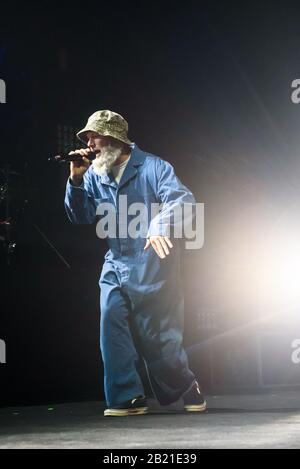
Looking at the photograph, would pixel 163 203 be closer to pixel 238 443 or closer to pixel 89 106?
pixel 238 443

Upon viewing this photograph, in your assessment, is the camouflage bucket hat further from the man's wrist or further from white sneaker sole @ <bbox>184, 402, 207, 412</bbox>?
white sneaker sole @ <bbox>184, 402, 207, 412</bbox>

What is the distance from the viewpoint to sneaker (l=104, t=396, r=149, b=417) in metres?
5.02

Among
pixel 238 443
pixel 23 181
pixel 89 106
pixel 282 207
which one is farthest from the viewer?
pixel 282 207

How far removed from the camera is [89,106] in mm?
8172

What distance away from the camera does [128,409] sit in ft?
16.5

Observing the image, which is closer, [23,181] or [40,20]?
[23,181]

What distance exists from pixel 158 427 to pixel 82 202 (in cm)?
176

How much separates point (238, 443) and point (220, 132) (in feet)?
17.9

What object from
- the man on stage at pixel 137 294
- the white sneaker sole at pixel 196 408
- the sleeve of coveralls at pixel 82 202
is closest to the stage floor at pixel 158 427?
the white sneaker sole at pixel 196 408

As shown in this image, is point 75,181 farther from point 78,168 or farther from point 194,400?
point 194,400

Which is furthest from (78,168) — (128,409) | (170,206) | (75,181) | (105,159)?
(128,409)

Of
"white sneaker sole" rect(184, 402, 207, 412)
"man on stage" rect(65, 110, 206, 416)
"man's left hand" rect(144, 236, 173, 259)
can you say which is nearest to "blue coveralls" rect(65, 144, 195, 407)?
"man on stage" rect(65, 110, 206, 416)

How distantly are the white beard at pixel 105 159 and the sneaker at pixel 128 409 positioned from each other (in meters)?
1.58
